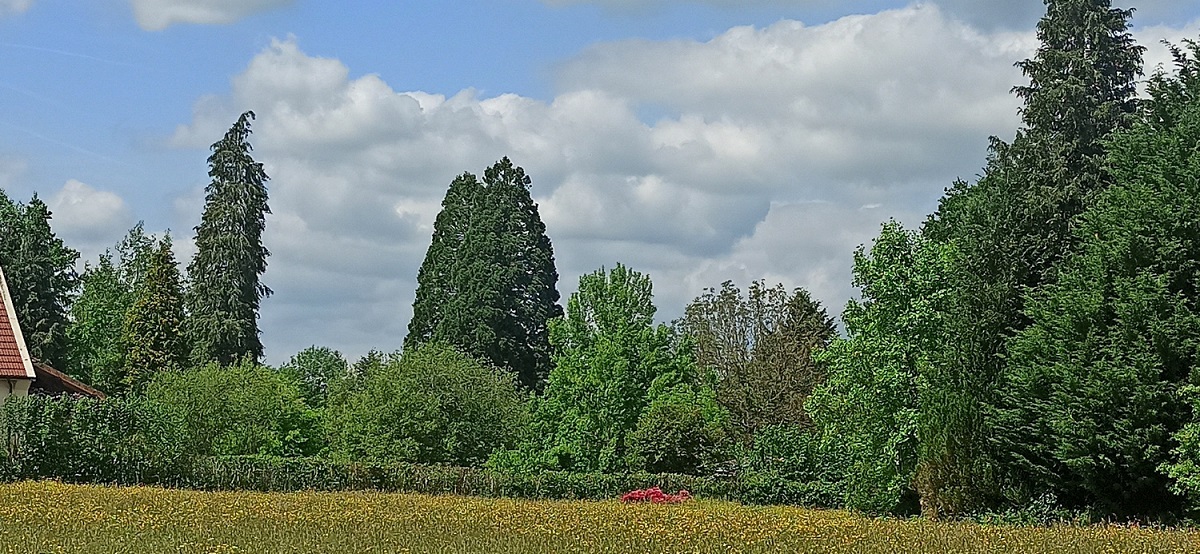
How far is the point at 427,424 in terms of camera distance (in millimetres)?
49188

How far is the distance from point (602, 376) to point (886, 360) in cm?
1578

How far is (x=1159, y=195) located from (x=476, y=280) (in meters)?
40.6

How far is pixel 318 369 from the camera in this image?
80812 mm

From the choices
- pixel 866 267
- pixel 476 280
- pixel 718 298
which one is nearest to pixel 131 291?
pixel 476 280

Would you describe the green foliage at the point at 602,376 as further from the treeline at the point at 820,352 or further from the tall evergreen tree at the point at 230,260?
the tall evergreen tree at the point at 230,260

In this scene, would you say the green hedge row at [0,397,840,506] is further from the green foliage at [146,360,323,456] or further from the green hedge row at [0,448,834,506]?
the green foliage at [146,360,323,456]

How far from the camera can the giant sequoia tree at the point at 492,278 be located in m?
64.1

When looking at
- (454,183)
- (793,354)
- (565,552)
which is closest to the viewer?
(565,552)

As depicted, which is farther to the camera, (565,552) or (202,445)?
(202,445)

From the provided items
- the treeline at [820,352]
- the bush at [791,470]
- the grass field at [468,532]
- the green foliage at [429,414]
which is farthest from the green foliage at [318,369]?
the grass field at [468,532]

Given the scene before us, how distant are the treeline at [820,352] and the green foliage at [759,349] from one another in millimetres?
129

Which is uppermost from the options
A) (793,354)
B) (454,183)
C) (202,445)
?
(454,183)

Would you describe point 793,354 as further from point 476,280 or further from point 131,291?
point 131,291

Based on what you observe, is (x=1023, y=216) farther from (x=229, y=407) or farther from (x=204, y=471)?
(x=229, y=407)
